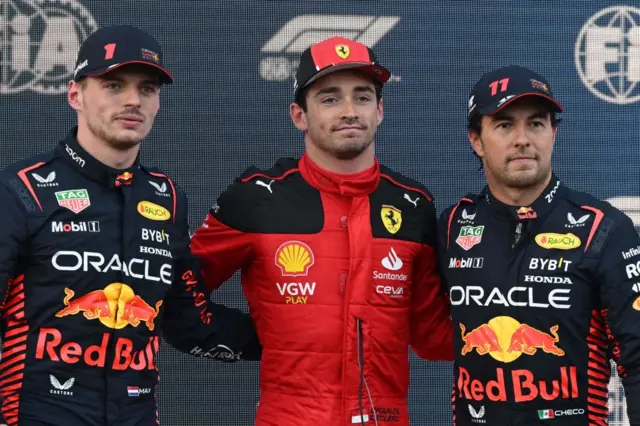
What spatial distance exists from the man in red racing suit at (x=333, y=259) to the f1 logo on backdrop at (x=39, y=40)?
0.99 meters

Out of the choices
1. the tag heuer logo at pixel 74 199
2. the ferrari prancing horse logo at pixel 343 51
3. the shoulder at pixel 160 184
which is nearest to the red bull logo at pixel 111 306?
the tag heuer logo at pixel 74 199

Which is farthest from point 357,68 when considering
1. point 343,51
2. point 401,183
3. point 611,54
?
point 611,54

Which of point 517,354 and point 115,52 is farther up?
point 115,52

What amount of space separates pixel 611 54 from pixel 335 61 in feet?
4.45

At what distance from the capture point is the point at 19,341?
2678mm

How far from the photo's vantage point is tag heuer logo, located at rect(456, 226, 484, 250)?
3.03 metres

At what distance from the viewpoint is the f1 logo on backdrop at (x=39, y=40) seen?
3.84 meters

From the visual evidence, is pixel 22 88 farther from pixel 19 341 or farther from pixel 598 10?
pixel 598 10

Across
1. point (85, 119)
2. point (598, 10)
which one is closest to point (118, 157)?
point (85, 119)

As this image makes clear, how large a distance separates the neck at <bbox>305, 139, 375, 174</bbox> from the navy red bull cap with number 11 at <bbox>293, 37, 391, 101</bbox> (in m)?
0.20

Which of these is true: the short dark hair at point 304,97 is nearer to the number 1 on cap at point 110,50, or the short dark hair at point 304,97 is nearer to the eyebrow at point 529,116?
the eyebrow at point 529,116

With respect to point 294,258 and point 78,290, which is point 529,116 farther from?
point 78,290

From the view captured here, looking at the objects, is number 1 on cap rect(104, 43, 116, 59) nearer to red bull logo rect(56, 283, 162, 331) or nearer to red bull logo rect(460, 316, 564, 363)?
red bull logo rect(56, 283, 162, 331)

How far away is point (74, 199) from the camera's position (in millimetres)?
2754
